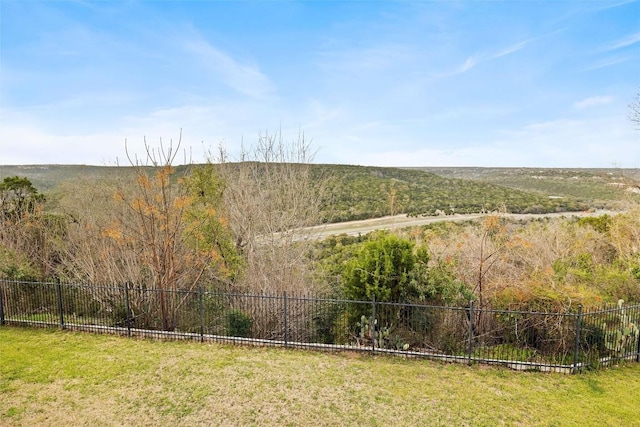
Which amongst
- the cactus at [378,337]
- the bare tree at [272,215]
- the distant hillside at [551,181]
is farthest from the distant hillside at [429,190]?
the cactus at [378,337]

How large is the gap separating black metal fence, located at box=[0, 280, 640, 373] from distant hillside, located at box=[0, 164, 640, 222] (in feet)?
23.5

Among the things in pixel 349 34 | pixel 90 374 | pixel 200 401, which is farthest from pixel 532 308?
pixel 349 34

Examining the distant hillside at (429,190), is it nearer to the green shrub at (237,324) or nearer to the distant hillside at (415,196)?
the distant hillside at (415,196)

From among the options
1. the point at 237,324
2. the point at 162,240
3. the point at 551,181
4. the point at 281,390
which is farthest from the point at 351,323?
the point at 551,181

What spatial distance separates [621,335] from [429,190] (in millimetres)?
26070

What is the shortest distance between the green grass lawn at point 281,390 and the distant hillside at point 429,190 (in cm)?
1044

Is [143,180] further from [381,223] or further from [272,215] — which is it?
[381,223]

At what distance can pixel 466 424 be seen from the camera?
5645mm

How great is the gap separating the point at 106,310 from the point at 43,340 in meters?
1.80

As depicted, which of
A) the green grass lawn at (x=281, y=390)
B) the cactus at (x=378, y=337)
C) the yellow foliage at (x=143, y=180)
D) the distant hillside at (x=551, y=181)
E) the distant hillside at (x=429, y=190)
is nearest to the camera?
the green grass lawn at (x=281, y=390)

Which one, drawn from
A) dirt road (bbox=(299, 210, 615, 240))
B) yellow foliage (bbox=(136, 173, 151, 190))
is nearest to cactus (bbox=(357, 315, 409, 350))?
yellow foliage (bbox=(136, 173, 151, 190))

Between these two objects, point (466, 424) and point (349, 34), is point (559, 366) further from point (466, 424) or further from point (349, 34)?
point (349, 34)

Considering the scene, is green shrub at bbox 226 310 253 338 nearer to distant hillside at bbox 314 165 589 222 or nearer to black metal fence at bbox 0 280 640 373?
black metal fence at bbox 0 280 640 373

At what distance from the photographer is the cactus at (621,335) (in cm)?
787
